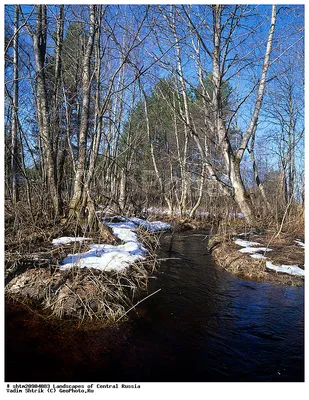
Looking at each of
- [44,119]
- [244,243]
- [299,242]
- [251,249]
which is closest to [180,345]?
[251,249]

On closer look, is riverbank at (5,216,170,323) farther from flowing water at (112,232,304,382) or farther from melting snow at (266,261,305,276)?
melting snow at (266,261,305,276)

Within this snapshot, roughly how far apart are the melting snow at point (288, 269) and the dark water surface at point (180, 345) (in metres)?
0.89

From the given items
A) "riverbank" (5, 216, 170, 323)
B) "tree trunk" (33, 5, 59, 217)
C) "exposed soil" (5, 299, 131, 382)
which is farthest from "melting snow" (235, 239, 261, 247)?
"tree trunk" (33, 5, 59, 217)

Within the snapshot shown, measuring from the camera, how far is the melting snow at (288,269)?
17.2 feet

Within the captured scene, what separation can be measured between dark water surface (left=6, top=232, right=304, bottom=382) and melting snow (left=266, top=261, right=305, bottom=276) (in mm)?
889

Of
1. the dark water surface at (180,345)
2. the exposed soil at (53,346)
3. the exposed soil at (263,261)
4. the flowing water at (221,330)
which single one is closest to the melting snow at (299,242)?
the exposed soil at (263,261)

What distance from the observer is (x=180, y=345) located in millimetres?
2973

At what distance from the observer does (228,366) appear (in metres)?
2.65

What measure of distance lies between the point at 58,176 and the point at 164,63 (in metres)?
5.01

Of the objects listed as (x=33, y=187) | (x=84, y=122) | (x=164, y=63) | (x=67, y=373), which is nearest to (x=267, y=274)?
(x=67, y=373)

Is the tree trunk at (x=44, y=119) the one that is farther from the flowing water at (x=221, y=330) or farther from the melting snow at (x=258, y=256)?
the melting snow at (x=258, y=256)

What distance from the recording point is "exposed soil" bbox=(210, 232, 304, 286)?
525 cm

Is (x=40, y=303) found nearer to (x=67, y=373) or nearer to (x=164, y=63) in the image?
(x=67, y=373)
